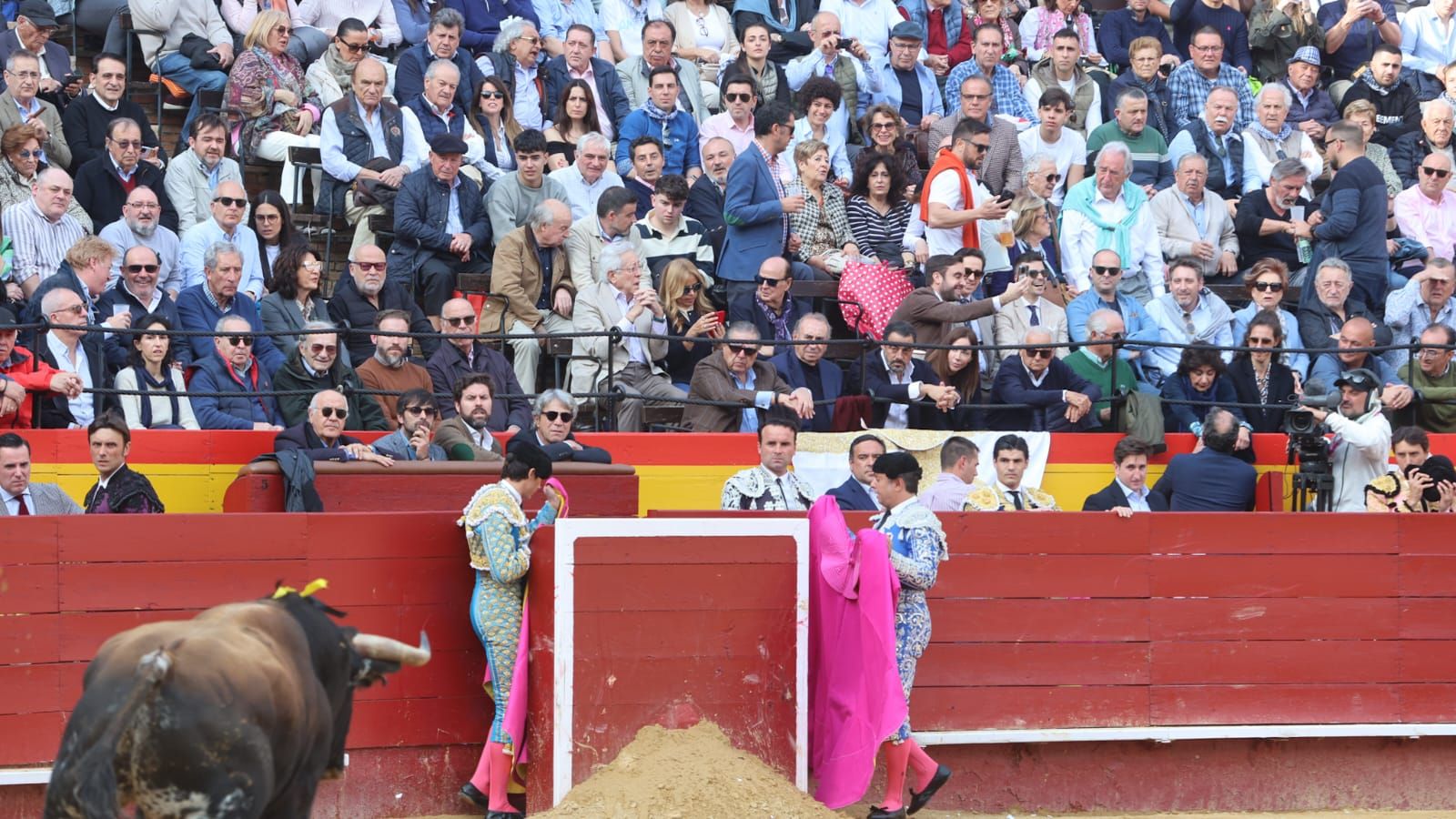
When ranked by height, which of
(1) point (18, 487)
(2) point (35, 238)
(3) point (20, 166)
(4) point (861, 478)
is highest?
(3) point (20, 166)

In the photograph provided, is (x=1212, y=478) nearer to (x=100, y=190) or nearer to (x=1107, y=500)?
(x=1107, y=500)

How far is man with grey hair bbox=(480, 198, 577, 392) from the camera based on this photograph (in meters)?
11.3

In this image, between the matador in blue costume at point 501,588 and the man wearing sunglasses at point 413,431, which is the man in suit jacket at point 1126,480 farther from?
the man wearing sunglasses at point 413,431

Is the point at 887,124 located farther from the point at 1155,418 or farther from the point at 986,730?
the point at 986,730

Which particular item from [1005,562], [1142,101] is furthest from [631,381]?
[1142,101]

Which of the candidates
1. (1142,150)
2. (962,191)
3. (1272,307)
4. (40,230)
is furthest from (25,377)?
(1142,150)

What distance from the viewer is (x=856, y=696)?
8516mm

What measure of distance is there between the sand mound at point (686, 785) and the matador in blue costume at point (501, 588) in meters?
0.39

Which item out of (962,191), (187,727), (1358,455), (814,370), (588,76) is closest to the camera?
(187,727)

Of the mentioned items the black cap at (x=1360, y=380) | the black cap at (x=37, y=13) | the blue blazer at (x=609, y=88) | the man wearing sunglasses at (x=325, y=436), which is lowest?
the man wearing sunglasses at (x=325, y=436)

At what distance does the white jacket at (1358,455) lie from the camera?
10.3m

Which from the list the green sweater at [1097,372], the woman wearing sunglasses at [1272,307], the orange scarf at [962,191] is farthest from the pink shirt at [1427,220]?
the green sweater at [1097,372]

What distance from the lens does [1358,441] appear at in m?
10.3

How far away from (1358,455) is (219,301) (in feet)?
18.7
